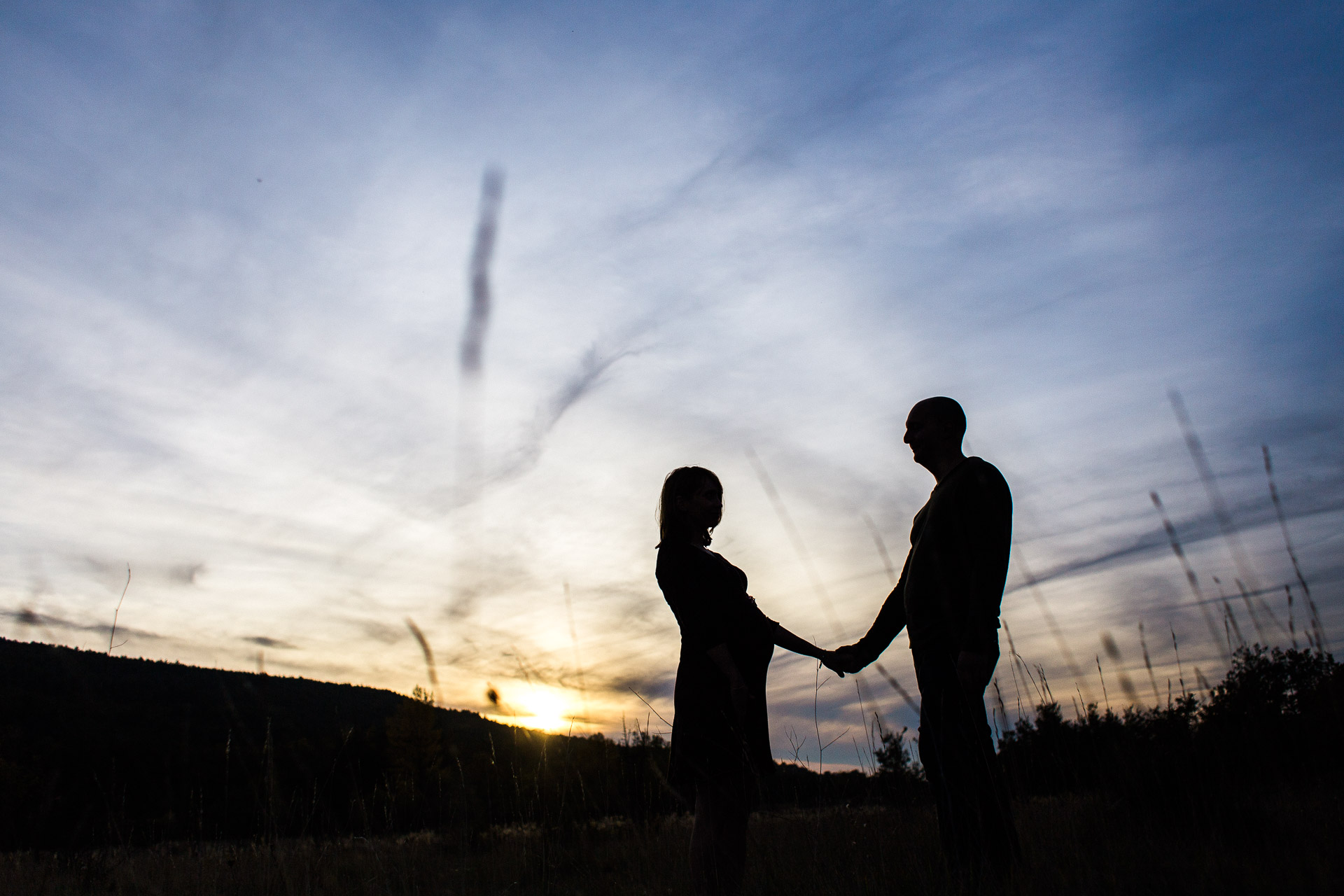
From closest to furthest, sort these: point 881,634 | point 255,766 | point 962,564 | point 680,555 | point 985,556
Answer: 1. point 985,556
2. point 962,564
3. point 680,555
4. point 881,634
5. point 255,766

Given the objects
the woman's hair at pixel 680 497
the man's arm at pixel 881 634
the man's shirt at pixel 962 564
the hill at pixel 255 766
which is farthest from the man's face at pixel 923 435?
the hill at pixel 255 766

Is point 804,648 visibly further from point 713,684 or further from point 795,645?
point 713,684

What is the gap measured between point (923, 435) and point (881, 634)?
93 cm

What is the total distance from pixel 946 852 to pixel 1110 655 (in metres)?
1.00

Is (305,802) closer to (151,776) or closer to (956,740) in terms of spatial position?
(956,740)

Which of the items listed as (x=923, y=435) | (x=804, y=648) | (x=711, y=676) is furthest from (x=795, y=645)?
(x=923, y=435)

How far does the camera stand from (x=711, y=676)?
262 cm

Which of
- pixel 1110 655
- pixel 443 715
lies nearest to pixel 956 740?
pixel 1110 655

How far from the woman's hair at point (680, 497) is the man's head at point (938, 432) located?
85 centimetres

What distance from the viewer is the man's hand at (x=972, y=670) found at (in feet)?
7.63

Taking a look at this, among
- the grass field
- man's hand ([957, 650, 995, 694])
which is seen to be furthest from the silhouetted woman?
man's hand ([957, 650, 995, 694])

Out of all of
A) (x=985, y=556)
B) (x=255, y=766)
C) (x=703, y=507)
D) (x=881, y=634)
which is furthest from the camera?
(x=255, y=766)

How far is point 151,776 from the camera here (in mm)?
29578

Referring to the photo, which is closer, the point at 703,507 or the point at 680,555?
the point at 680,555
